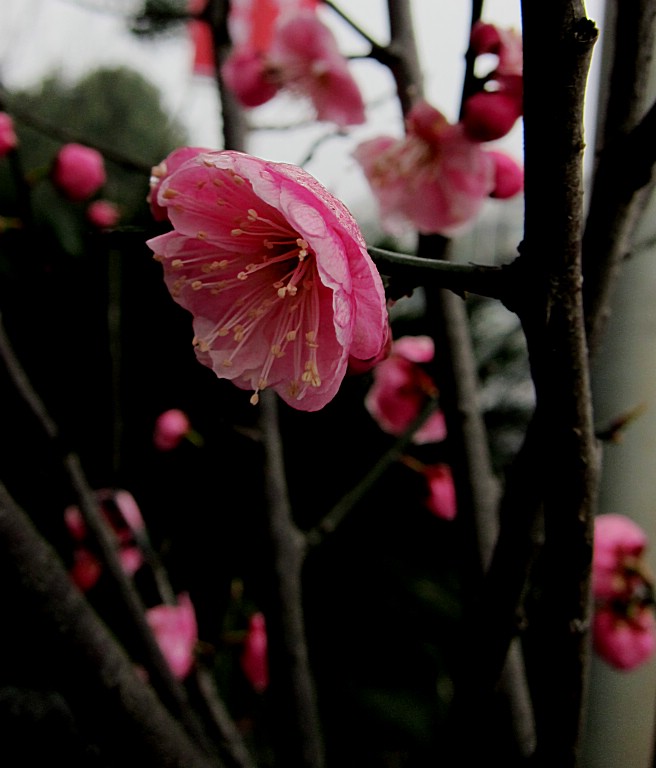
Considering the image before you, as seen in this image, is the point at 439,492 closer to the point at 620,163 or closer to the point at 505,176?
the point at 505,176

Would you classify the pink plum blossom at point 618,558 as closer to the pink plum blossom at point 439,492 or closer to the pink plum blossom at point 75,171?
the pink plum blossom at point 439,492

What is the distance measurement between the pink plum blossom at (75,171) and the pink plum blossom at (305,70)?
0.25 metres

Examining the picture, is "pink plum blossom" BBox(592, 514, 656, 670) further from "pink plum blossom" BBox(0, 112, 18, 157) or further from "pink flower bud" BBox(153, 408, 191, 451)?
"pink plum blossom" BBox(0, 112, 18, 157)

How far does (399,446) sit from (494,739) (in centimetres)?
20

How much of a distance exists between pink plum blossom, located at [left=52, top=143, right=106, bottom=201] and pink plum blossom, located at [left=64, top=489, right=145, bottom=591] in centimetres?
32

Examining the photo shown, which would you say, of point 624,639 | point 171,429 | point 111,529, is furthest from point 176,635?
point 624,639

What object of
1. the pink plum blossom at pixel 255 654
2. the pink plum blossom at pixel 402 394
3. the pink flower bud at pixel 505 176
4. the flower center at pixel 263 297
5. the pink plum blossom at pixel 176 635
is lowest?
the pink plum blossom at pixel 255 654

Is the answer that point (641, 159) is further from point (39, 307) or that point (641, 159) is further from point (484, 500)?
point (39, 307)

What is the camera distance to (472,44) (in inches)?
11.3

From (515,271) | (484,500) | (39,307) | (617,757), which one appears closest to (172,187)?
(515,271)

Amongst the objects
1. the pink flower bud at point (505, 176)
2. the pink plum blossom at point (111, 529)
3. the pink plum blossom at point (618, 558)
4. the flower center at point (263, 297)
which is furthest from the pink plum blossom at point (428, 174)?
the pink plum blossom at point (111, 529)

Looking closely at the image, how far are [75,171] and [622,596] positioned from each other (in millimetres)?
646

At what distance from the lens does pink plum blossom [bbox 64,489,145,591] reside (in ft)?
1.98

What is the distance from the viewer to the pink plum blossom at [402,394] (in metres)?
0.58
